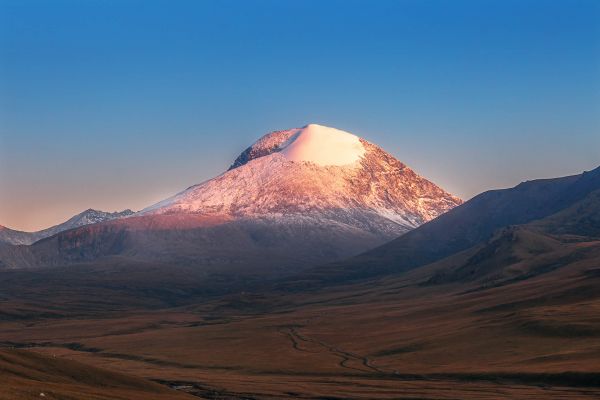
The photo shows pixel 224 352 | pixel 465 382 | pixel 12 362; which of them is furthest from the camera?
pixel 224 352

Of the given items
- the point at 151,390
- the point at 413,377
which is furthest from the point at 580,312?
the point at 151,390

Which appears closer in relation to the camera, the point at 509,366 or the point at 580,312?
the point at 509,366

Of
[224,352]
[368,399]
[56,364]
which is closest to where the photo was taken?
[56,364]

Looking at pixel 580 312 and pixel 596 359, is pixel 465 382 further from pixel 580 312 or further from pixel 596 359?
pixel 580 312

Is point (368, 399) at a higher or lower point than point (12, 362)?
lower

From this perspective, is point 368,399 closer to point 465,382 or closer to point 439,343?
point 465,382

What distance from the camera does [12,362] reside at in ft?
322

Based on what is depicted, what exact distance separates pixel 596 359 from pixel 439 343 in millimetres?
45543

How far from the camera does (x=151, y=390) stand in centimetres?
10544

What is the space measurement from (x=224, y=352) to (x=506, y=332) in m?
57.7

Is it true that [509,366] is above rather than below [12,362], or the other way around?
below

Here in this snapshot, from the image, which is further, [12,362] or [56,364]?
[56,364]

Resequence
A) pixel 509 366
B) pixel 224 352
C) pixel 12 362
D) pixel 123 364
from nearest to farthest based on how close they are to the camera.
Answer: pixel 12 362
pixel 509 366
pixel 123 364
pixel 224 352

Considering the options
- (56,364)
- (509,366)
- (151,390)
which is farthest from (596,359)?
(56,364)
